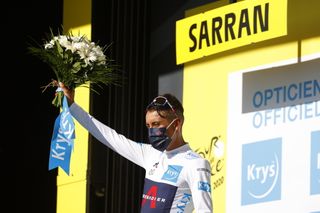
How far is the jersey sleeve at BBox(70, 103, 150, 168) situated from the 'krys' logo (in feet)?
4.14

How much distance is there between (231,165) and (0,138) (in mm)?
2583

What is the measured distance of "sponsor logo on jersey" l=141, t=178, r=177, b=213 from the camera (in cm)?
643

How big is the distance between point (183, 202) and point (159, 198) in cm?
14

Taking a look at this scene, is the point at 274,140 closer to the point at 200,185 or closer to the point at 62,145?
the point at 62,145

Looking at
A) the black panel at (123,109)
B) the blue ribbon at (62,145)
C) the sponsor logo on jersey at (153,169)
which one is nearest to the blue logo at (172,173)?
the sponsor logo on jersey at (153,169)

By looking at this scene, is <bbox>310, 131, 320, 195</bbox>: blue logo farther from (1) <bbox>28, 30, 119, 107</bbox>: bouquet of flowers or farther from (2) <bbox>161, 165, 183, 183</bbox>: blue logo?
(1) <bbox>28, 30, 119, 107</bbox>: bouquet of flowers

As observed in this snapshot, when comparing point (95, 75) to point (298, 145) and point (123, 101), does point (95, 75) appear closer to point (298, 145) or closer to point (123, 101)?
point (298, 145)

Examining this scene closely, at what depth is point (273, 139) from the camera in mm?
7797

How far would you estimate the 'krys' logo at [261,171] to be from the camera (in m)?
7.77

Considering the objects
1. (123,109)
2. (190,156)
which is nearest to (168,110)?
(190,156)

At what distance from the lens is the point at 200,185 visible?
20.6 feet

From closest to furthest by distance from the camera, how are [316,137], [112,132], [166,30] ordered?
[112,132], [316,137], [166,30]

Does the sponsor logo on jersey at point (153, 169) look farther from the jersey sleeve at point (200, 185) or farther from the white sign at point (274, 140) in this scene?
the white sign at point (274, 140)

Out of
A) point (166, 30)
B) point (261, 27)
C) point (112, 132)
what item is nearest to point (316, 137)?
point (261, 27)
